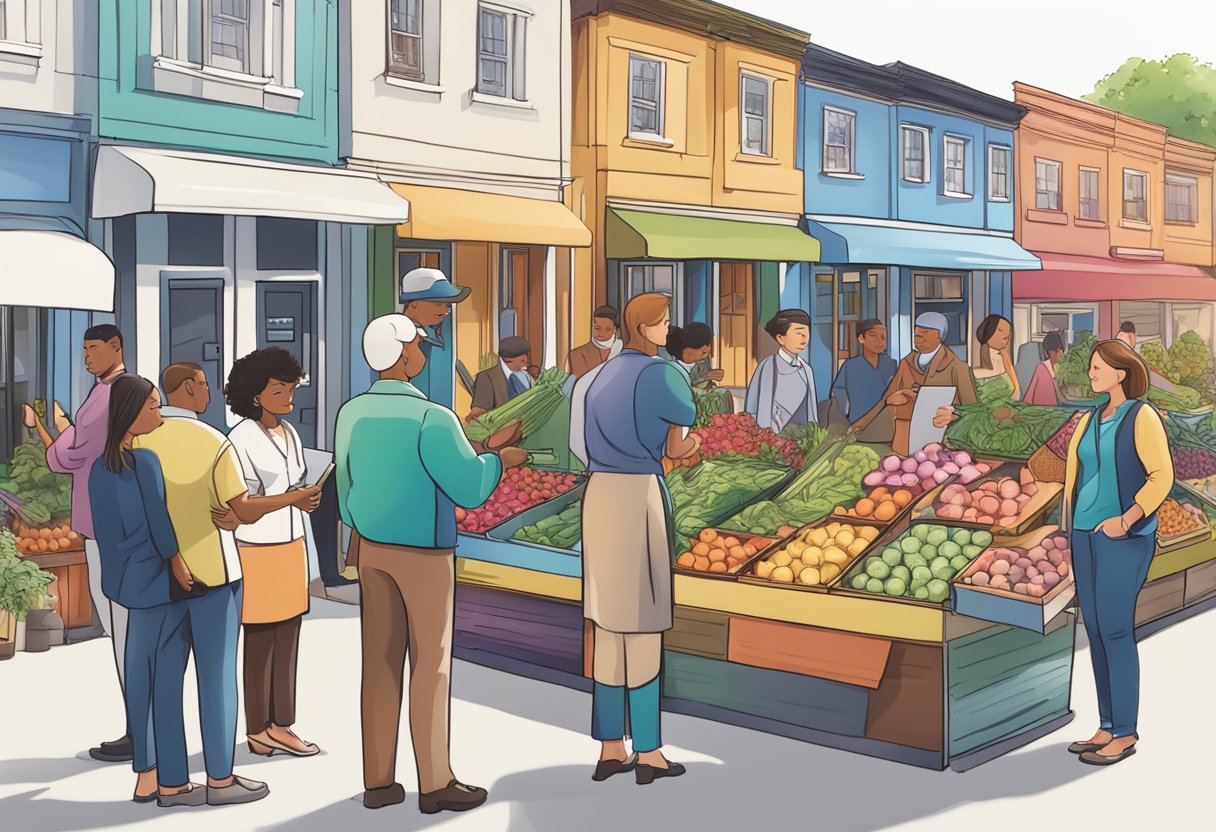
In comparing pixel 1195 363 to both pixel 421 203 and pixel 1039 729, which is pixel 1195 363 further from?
pixel 1039 729

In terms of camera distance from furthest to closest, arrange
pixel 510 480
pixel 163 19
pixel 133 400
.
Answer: pixel 163 19 → pixel 510 480 → pixel 133 400

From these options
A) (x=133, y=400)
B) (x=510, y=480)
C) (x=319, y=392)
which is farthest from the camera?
(x=319, y=392)

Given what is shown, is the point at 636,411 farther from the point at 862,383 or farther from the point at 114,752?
the point at 862,383

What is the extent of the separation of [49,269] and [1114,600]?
831 centimetres

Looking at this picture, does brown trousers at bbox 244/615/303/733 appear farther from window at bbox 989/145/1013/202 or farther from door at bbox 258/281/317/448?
window at bbox 989/145/1013/202

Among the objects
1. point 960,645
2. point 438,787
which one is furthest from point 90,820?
point 960,645

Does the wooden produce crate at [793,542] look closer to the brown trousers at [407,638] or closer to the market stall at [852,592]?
the market stall at [852,592]

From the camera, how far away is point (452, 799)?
5.92 m

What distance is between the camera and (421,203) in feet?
47.7

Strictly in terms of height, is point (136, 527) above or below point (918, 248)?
below

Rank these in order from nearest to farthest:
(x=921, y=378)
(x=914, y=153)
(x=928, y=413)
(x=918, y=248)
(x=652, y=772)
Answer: (x=652, y=772) → (x=928, y=413) → (x=921, y=378) → (x=918, y=248) → (x=914, y=153)

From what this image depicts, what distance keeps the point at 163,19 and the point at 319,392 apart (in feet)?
13.0

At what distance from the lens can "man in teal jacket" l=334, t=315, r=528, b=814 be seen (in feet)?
18.2

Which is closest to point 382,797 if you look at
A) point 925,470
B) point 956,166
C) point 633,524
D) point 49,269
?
point 633,524
